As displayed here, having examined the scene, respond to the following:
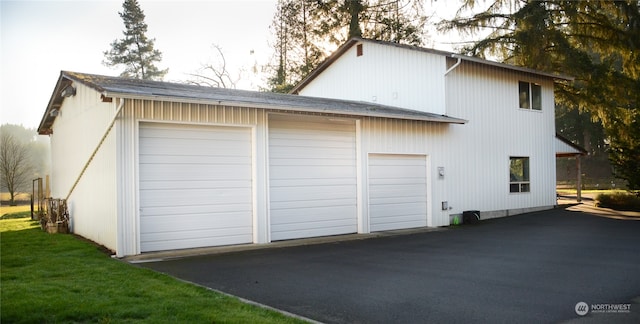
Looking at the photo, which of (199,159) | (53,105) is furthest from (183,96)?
(53,105)

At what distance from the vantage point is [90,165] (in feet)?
37.1

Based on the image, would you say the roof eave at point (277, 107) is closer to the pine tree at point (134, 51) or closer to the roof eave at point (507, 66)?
the roof eave at point (507, 66)

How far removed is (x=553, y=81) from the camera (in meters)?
19.8

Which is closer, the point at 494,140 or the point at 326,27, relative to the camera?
the point at 494,140

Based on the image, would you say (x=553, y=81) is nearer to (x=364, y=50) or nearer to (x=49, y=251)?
(x=364, y=50)

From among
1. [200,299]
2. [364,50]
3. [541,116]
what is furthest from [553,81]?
[200,299]

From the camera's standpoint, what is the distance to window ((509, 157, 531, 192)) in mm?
17969

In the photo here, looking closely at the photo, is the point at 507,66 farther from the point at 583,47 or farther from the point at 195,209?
the point at 195,209

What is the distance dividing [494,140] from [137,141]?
1222 cm

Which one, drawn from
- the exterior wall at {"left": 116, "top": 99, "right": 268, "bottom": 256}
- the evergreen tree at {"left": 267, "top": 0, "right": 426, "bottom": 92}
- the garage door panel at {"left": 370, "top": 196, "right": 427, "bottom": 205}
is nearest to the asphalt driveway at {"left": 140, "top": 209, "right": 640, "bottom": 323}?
the exterior wall at {"left": 116, "top": 99, "right": 268, "bottom": 256}

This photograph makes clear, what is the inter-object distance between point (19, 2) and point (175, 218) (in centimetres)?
473

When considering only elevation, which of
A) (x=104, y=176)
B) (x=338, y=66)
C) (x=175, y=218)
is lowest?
(x=175, y=218)

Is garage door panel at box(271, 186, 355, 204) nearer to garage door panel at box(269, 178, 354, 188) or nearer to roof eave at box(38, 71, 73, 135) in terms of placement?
garage door panel at box(269, 178, 354, 188)

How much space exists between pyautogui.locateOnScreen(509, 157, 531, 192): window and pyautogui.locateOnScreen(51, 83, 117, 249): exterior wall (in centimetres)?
1356
